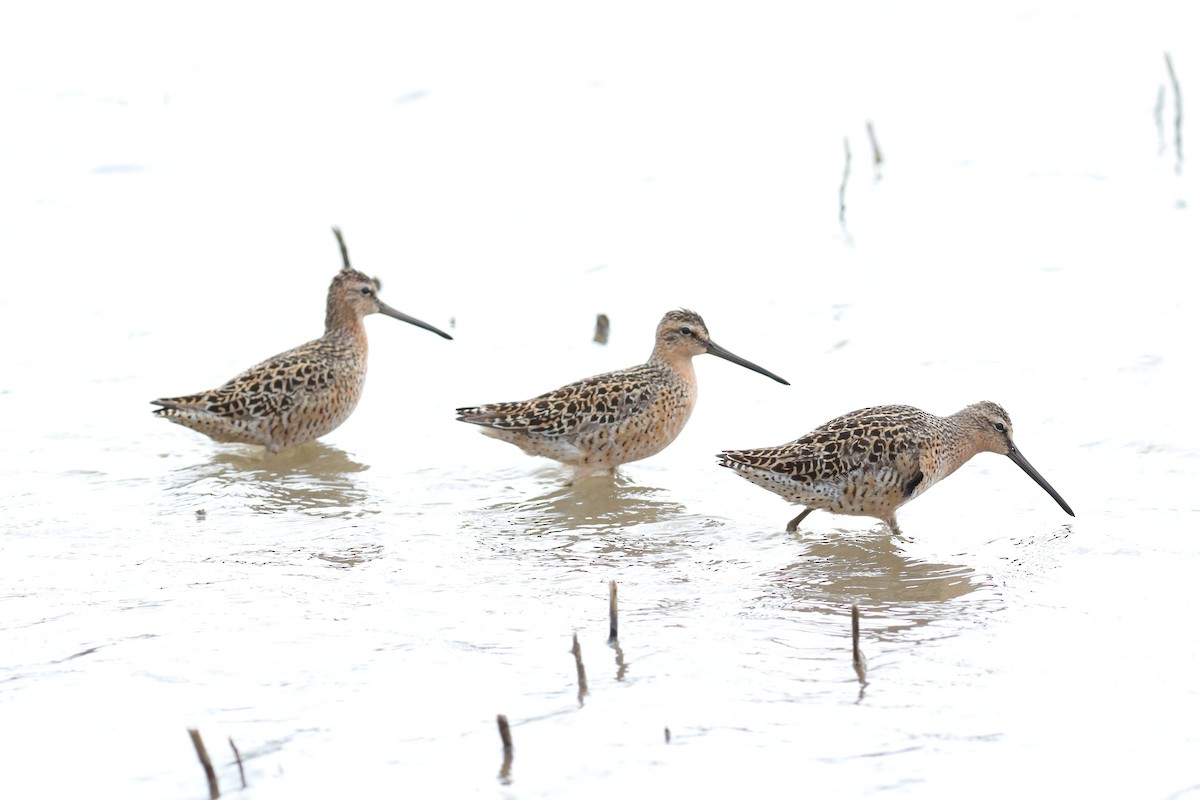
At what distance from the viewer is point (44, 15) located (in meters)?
16.0

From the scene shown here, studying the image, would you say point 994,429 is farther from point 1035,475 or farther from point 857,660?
point 857,660

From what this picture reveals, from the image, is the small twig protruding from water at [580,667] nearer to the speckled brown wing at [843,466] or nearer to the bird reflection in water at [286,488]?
the bird reflection in water at [286,488]

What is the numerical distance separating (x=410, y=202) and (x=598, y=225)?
148 centimetres

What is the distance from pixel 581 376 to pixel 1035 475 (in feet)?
9.15

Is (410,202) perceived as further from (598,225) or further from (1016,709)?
(1016,709)

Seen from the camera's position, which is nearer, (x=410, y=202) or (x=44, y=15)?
(x=410, y=202)

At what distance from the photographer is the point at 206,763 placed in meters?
3.96

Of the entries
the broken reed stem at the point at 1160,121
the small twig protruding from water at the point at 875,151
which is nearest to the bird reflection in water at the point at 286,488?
the small twig protruding from water at the point at 875,151

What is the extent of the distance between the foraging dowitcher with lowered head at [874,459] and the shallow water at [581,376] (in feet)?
0.59

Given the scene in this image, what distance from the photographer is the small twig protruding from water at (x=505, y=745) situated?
412cm

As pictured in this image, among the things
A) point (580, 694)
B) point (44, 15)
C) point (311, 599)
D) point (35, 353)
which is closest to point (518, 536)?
point (311, 599)

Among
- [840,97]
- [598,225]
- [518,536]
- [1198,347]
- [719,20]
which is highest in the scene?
[719,20]

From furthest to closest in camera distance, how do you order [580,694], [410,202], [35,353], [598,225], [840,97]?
[840,97] < [410,202] < [598,225] < [35,353] < [580,694]

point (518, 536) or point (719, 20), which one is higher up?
point (719, 20)
